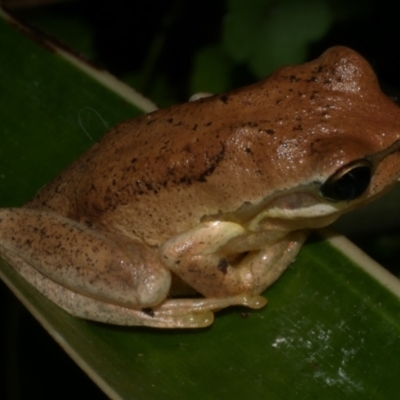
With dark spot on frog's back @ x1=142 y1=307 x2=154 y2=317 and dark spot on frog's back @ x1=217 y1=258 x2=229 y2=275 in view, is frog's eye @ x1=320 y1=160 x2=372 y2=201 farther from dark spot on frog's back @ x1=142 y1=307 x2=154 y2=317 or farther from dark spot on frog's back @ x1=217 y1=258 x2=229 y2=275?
dark spot on frog's back @ x1=142 y1=307 x2=154 y2=317

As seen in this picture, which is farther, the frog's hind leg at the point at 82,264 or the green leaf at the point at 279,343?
the frog's hind leg at the point at 82,264

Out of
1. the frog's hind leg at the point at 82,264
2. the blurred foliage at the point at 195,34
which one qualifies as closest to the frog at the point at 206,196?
the frog's hind leg at the point at 82,264

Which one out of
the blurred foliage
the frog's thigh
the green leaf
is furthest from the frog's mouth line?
the blurred foliage

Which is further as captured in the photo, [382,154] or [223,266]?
[223,266]

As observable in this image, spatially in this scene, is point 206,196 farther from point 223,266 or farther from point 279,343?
point 279,343

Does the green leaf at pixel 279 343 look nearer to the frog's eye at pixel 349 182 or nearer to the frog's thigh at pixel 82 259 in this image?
the frog's thigh at pixel 82 259

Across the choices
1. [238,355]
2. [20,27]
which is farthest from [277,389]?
[20,27]

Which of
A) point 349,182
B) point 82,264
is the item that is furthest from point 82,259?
point 349,182
